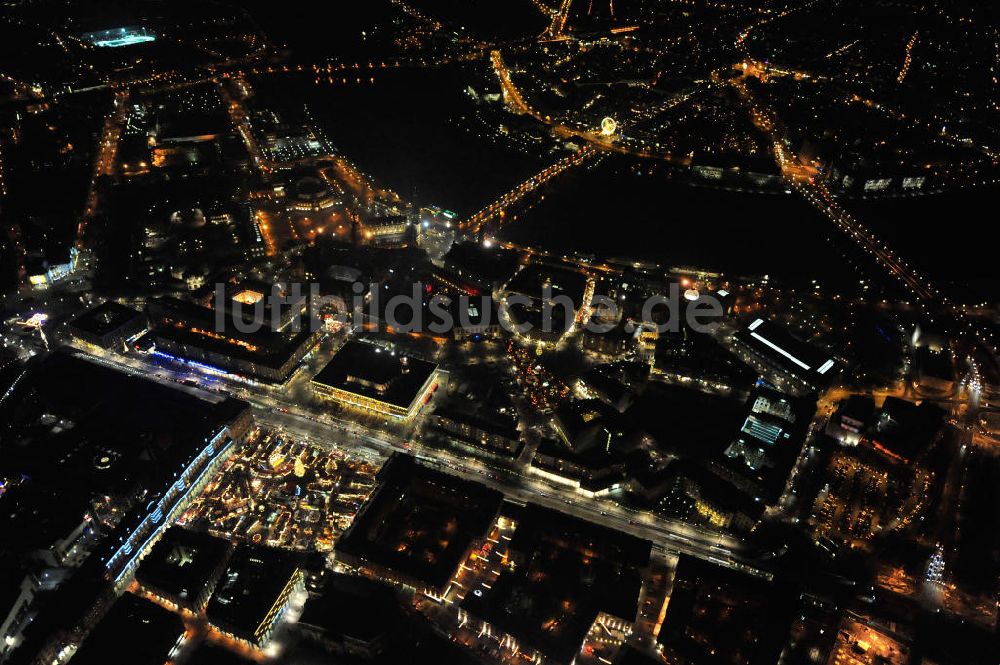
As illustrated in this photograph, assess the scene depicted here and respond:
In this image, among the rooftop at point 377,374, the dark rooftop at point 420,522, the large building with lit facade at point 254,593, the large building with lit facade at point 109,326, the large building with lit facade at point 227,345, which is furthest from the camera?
the large building with lit facade at point 109,326

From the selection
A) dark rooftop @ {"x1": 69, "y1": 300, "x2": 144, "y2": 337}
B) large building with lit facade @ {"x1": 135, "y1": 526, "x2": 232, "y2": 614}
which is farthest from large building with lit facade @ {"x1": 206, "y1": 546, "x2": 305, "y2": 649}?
dark rooftop @ {"x1": 69, "y1": 300, "x2": 144, "y2": 337}

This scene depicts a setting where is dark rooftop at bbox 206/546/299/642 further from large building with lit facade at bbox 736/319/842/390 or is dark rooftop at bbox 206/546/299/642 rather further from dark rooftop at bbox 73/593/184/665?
large building with lit facade at bbox 736/319/842/390

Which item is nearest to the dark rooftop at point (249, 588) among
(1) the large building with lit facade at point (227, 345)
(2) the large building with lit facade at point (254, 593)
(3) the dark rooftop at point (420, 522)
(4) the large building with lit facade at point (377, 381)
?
(2) the large building with lit facade at point (254, 593)

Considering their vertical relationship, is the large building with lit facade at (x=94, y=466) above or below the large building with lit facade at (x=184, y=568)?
below

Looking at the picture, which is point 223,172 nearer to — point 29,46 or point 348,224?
point 348,224

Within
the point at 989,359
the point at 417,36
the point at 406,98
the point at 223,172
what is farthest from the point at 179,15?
the point at 989,359

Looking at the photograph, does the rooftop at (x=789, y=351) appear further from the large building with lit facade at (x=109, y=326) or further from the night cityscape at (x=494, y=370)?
the large building with lit facade at (x=109, y=326)
